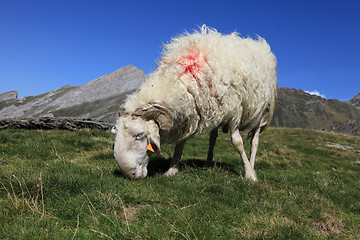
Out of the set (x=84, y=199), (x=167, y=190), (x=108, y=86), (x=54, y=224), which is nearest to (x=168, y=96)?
(x=167, y=190)

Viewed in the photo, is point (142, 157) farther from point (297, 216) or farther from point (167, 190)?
point (297, 216)

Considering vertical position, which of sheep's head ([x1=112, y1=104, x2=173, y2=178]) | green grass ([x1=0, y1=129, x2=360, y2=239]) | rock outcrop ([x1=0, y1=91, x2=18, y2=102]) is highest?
rock outcrop ([x1=0, y1=91, x2=18, y2=102])

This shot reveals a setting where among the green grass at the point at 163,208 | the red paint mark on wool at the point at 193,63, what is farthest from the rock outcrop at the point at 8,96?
the green grass at the point at 163,208

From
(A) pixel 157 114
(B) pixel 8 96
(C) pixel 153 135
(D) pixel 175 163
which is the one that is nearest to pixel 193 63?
(A) pixel 157 114

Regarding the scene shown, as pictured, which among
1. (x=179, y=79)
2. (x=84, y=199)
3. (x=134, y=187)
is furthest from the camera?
(x=179, y=79)

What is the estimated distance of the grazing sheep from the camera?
4.83m

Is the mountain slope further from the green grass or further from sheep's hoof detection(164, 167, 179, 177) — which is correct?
the green grass

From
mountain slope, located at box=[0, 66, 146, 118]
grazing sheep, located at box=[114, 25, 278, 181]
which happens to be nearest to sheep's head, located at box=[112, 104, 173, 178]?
grazing sheep, located at box=[114, 25, 278, 181]

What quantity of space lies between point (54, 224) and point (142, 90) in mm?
2865

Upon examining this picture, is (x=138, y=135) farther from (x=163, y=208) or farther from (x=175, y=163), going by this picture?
(x=175, y=163)

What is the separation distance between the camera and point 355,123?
188375 millimetres

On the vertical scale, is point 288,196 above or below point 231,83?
below

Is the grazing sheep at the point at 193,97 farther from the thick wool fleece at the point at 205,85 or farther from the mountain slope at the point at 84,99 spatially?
the mountain slope at the point at 84,99

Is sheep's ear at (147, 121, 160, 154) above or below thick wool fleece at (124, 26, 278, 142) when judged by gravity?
below
